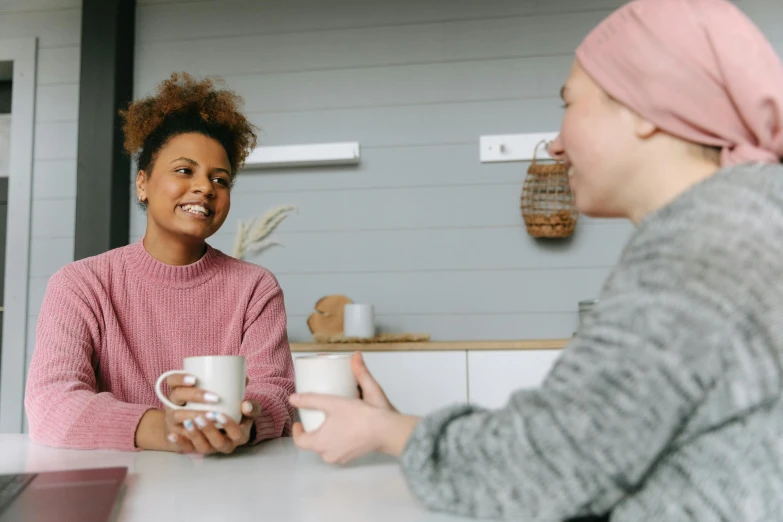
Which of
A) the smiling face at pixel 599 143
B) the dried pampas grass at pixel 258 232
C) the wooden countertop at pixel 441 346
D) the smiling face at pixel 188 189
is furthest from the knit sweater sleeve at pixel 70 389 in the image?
the dried pampas grass at pixel 258 232

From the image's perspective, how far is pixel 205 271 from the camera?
1462 millimetres

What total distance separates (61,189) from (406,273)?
4.97ft

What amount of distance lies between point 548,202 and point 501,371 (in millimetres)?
743

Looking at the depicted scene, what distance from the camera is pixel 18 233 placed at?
288cm

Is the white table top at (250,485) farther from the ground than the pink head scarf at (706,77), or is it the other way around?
the pink head scarf at (706,77)

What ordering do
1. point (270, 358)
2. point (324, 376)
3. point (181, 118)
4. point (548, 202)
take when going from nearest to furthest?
point (324, 376), point (270, 358), point (181, 118), point (548, 202)

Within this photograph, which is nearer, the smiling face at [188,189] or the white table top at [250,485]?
the white table top at [250,485]

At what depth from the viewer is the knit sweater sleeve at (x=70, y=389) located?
989 millimetres

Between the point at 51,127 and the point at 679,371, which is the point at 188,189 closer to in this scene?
the point at 679,371

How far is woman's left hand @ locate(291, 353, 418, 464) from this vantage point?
680 mm

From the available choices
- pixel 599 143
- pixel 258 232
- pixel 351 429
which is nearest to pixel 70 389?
pixel 351 429

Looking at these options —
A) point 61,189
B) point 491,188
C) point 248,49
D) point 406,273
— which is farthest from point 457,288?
point 61,189

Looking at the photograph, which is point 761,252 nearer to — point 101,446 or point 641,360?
point 641,360

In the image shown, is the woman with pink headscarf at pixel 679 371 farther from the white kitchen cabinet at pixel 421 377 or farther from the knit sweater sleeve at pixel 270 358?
the white kitchen cabinet at pixel 421 377
